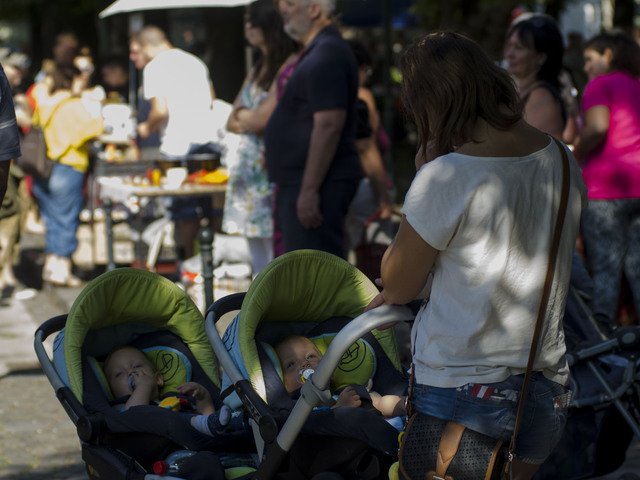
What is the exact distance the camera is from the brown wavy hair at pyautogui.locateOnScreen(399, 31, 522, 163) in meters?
2.87

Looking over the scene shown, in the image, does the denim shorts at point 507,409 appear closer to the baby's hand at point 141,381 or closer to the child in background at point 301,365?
the child in background at point 301,365

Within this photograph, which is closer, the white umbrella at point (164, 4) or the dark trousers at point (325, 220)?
the dark trousers at point (325, 220)

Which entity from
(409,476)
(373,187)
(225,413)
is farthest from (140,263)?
(409,476)

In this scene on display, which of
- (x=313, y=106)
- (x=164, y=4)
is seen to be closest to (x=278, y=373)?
(x=313, y=106)

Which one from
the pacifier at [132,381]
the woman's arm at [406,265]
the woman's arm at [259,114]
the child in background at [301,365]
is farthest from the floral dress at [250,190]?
the woman's arm at [406,265]

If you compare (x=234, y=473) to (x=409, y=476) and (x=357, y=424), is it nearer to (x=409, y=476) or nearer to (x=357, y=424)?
(x=357, y=424)

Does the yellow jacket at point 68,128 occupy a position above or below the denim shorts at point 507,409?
below

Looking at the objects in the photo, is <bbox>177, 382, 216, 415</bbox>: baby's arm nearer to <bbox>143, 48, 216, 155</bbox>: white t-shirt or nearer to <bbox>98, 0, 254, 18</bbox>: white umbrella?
<bbox>143, 48, 216, 155</bbox>: white t-shirt

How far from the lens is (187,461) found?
12.2 feet

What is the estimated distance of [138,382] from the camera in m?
4.30

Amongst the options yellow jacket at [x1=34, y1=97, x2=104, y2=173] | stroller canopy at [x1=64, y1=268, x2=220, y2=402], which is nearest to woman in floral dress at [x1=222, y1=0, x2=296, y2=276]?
stroller canopy at [x1=64, y1=268, x2=220, y2=402]

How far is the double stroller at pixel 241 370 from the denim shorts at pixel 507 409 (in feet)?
0.86

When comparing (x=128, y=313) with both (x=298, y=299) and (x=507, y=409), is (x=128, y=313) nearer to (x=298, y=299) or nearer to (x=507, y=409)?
(x=298, y=299)

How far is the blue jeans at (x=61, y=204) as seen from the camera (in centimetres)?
1030
